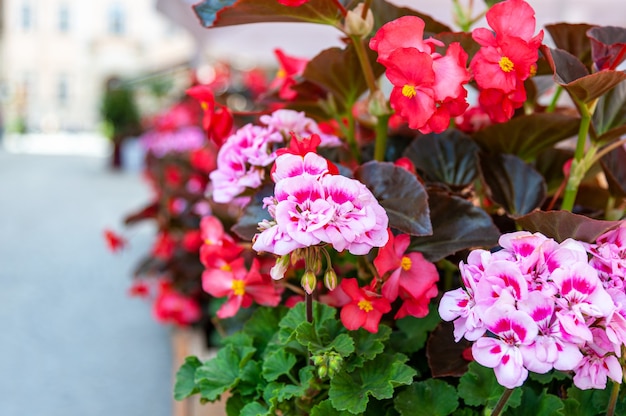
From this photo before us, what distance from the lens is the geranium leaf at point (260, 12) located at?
70 centimetres

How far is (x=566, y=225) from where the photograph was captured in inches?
23.5

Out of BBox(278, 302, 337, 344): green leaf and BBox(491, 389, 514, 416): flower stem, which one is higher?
BBox(491, 389, 514, 416): flower stem

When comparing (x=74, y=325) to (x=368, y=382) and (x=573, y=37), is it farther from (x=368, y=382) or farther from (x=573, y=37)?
(x=573, y=37)

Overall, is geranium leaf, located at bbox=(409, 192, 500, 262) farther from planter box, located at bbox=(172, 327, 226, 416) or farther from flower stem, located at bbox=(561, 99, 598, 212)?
planter box, located at bbox=(172, 327, 226, 416)

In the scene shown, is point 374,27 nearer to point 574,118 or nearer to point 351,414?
point 574,118

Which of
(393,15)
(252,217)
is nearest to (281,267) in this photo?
(252,217)

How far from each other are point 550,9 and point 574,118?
121cm

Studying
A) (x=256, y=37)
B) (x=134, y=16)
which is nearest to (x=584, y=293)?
(x=256, y=37)

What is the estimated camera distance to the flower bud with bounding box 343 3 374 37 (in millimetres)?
709

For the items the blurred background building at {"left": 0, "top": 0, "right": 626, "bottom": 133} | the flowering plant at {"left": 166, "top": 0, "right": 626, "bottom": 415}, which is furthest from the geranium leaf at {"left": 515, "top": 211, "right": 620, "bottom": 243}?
the blurred background building at {"left": 0, "top": 0, "right": 626, "bottom": 133}

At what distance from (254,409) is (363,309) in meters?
0.15

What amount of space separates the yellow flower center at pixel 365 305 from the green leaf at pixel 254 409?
14 centimetres

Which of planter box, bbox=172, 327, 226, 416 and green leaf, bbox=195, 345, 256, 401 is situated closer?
green leaf, bbox=195, 345, 256, 401

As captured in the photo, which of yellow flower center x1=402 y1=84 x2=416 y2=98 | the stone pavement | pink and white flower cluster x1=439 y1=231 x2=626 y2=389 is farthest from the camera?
the stone pavement
